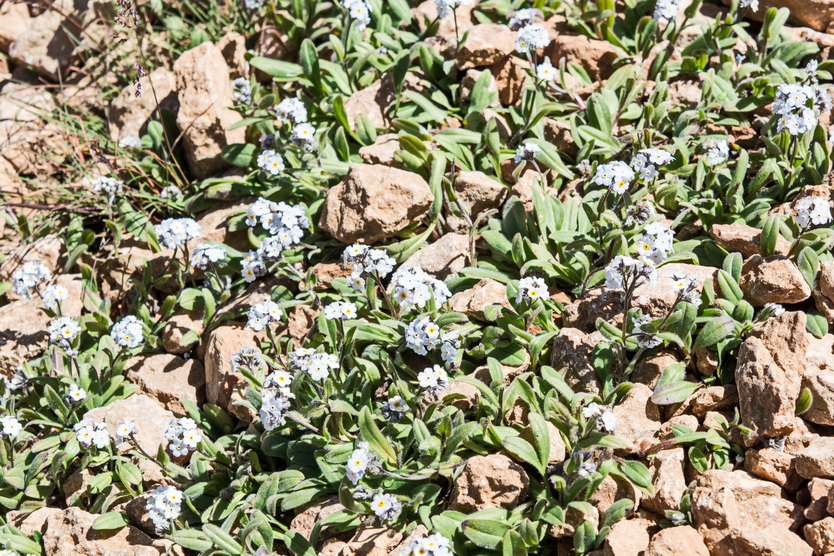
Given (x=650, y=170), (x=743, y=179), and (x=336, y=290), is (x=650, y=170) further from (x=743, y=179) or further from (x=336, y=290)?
(x=336, y=290)

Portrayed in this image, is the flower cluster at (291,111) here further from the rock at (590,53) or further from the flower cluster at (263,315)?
the rock at (590,53)

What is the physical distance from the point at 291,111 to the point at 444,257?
2082 millimetres

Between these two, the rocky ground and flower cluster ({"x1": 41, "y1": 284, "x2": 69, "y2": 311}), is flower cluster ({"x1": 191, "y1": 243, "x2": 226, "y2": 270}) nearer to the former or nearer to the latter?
the rocky ground

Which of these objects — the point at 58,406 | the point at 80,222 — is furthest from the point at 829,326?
the point at 80,222

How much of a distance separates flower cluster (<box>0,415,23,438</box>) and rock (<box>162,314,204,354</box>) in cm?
137

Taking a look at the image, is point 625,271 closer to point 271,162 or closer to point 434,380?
point 434,380

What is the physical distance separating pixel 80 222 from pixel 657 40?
6.23 meters

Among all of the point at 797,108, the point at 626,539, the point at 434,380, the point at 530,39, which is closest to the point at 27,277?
the point at 434,380

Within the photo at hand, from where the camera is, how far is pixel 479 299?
663cm

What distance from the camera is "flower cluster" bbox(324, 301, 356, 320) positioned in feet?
20.8

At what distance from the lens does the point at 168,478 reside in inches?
259

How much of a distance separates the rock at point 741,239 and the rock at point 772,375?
921 mm

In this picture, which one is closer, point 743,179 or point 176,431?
point 176,431

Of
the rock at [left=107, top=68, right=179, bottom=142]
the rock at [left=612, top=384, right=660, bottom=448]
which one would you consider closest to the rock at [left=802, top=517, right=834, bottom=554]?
the rock at [left=612, top=384, right=660, bottom=448]
